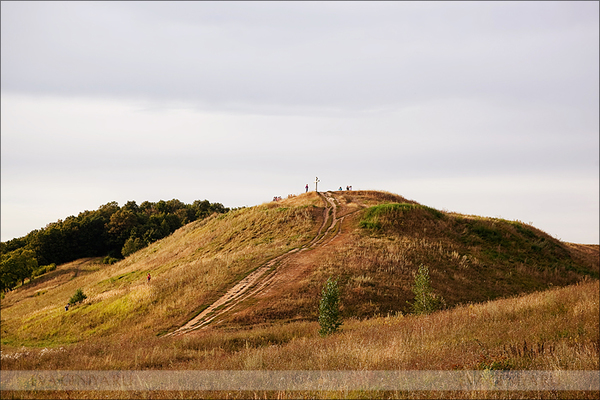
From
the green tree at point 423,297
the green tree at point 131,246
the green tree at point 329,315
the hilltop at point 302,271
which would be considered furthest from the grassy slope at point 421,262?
the green tree at point 131,246

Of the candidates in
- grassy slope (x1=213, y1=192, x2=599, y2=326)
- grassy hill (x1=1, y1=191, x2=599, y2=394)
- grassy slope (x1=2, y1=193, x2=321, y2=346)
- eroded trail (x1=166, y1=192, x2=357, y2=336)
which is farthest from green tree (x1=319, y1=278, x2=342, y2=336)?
grassy slope (x1=2, y1=193, x2=321, y2=346)

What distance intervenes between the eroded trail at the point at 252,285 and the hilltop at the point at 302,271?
94 millimetres

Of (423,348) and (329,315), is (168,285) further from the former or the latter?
(423,348)

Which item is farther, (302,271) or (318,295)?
(302,271)

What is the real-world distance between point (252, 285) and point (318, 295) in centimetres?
477

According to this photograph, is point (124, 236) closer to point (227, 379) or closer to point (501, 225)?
point (501, 225)

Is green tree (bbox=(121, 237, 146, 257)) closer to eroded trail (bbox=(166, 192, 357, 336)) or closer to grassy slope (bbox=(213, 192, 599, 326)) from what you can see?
grassy slope (bbox=(213, 192, 599, 326))

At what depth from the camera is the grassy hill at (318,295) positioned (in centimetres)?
1095

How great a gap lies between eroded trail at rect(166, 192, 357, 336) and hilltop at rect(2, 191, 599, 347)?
9 cm

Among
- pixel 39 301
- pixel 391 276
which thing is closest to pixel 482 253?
pixel 391 276

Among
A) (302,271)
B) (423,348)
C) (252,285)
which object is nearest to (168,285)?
(252,285)

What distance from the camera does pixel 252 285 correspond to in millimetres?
26234

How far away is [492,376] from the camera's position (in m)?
7.78

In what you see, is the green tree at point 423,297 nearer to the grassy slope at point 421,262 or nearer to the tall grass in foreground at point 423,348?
the tall grass in foreground at point 423,348
